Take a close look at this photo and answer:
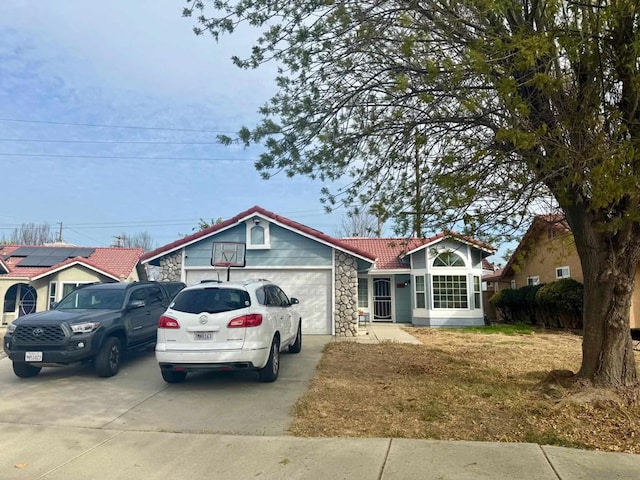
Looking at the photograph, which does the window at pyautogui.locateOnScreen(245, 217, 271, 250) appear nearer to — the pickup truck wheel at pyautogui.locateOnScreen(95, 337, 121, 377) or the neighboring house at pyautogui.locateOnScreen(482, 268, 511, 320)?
the pickup truck wheel at pyautogui.locateOnScreen(95, 337, 121, 377)

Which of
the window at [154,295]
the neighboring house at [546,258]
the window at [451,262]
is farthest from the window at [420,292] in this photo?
the window at [154,295]

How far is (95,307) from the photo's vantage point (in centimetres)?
1020

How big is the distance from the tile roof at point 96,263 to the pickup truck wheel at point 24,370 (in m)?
15.0

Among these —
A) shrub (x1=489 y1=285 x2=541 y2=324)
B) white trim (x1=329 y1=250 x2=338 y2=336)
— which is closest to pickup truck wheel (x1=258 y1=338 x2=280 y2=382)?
white trim (x1=329 y1=250 x2=338 y2=336)

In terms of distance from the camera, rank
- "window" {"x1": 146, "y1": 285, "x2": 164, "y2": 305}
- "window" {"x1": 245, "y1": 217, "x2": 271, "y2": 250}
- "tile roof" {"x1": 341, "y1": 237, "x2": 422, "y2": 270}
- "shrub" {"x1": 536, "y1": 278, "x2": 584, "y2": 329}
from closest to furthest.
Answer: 1. "window" {"x1": 146, "y1": 285, "x2": 164, "y2": 305}
2. "window" {"x1": 245, "y1": 217, "x2": 271, "y2": 250}
3. "shrub" {"x1": 536, "y1": 278, "x2": 584, "y2": 329}
4. "tile roof" {"x1": 341, "y1": 237, "x2": 422, "y2": 270}

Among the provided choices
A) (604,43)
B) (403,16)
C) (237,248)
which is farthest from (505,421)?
(237,248)

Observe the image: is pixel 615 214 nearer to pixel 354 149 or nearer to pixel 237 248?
pixel 354 149

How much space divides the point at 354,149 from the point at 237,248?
7.76 meters

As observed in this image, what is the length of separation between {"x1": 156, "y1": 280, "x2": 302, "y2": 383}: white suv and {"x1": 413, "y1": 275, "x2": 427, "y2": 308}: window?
537 inches

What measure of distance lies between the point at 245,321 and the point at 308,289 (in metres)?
8.21

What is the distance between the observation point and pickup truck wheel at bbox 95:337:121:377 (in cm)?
909

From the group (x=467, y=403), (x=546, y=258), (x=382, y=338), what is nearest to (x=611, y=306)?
(x=467, y=403)

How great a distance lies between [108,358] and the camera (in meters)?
9.20

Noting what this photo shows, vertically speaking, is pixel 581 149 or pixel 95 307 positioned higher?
pixel 581 149
